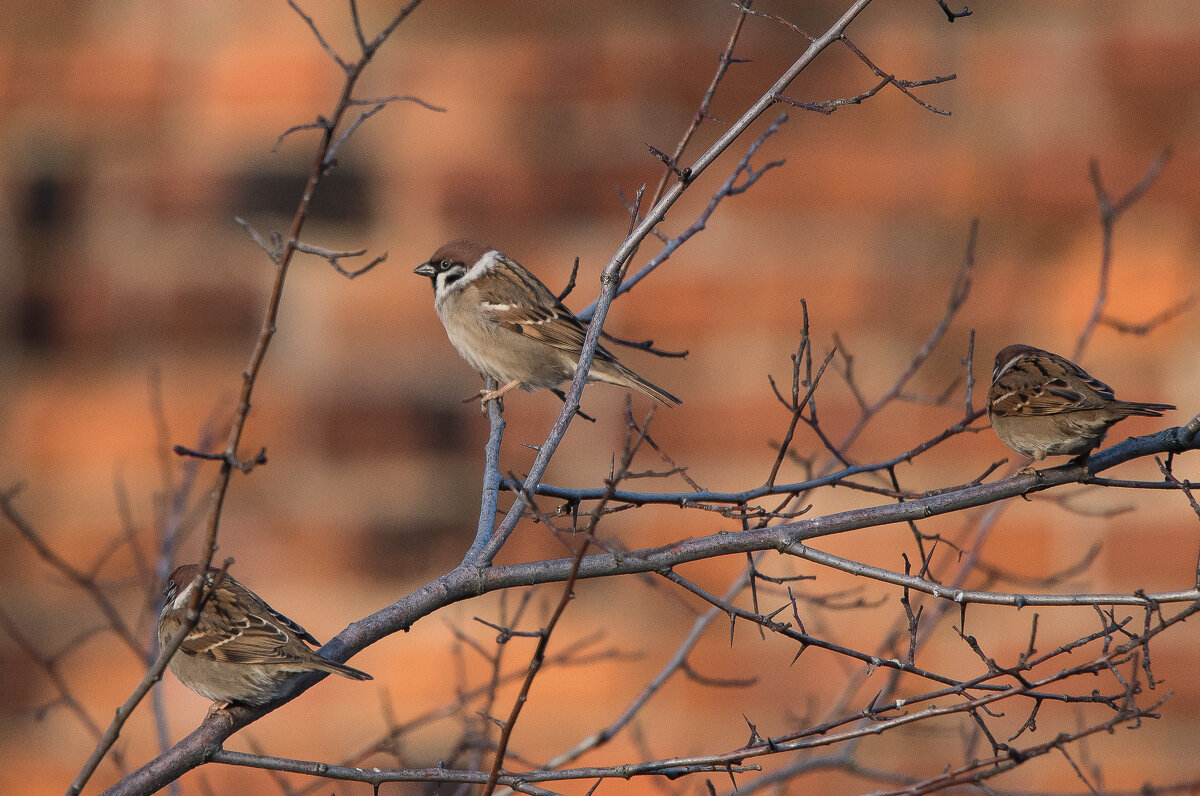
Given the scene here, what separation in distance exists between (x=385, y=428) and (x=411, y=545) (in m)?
0.39

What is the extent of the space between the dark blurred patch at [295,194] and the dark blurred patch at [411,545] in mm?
995

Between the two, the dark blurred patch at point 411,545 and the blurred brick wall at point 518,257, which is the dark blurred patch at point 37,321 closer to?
the blurred brick wall at point 518,257

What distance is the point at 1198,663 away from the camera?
343 centimetres

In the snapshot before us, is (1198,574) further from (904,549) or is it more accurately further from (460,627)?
(460,627)

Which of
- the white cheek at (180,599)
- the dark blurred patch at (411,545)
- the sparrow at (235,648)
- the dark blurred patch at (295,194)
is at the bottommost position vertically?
the sparrow at (235,648)

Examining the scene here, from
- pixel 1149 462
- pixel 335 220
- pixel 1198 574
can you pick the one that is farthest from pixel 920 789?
pixel 335 220

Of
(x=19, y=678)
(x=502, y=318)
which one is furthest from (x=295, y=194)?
(x=19, y=678)

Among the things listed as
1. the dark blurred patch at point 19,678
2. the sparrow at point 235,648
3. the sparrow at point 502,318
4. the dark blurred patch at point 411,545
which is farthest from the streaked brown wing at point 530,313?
the dark blurred patch at point 19,678

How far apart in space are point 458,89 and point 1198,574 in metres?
2.95

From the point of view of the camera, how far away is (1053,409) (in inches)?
84.2

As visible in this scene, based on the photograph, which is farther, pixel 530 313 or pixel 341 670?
pixel 530 313

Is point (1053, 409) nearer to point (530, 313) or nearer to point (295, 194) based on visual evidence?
point (530, 313)

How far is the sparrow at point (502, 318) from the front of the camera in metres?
3.15

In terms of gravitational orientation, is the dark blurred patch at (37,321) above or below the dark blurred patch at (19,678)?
above
